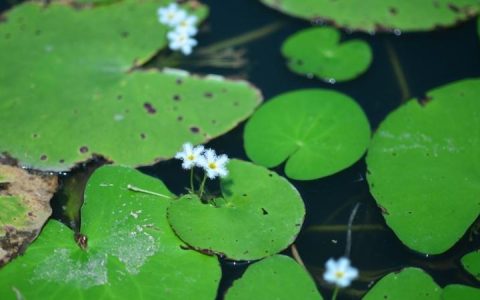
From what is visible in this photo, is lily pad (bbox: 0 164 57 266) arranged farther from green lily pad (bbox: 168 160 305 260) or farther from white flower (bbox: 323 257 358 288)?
white flower (bbox: 323 257 358 288)

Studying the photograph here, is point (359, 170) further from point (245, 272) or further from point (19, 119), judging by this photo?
point (19, 119)

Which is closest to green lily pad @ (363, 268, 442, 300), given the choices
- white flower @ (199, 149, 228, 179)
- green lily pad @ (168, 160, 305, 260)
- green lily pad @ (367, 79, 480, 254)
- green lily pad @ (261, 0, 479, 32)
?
green lily pad @ (367, 79, 480, 254)

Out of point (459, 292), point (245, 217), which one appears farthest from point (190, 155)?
point (459, 292)

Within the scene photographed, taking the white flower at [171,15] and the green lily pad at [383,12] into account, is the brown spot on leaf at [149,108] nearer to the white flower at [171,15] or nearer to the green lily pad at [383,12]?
the white flower at [171,15]

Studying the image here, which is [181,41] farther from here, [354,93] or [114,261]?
[114,261]

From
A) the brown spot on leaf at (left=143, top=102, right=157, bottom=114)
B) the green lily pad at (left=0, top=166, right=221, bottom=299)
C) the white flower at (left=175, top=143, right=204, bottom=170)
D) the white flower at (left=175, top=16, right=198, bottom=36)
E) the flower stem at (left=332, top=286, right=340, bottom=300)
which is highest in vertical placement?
the white flower at (left=175, top=16, right=198, bottom=36)

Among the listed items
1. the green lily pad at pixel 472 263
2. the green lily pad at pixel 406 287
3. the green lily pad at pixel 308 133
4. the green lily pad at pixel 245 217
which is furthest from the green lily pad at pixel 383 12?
the green lily pad at pixel 406 287
